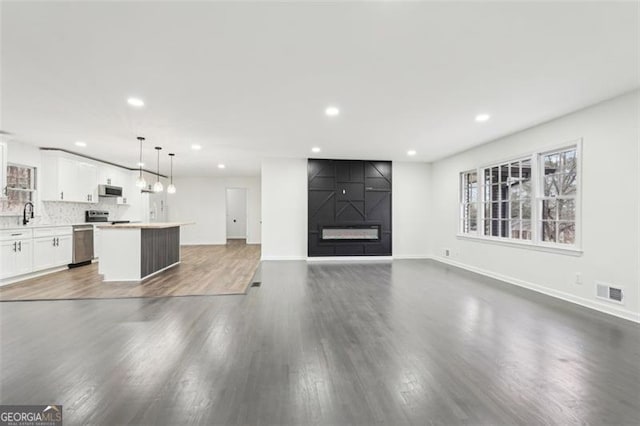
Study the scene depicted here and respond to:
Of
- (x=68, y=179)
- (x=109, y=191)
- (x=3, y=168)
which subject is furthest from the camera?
(x=109, y=191)

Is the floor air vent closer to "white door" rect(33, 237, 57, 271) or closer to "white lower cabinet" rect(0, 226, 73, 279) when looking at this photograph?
"white lower cabinet" rect(0, 226, 73, 279)

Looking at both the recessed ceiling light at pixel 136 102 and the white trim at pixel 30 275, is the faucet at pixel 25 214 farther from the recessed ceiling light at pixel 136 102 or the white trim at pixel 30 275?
the recessed ceiling light at pixel 136 102

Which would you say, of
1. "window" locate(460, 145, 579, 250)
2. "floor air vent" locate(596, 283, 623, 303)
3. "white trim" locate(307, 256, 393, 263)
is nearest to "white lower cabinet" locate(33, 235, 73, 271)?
"white trim" locate(307, 256, 393, 263)

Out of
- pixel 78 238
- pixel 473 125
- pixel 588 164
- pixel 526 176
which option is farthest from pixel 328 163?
pixel 78 238

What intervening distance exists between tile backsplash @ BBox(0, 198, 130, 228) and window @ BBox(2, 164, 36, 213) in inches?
7.6

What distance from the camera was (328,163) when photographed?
24.3 feet

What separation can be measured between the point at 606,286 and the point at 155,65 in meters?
5.70

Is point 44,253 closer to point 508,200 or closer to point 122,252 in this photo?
point 122,252

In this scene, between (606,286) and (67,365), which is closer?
(67,365)

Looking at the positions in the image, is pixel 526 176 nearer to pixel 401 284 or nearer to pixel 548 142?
pixel 548 142

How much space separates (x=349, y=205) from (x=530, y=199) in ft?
12.7

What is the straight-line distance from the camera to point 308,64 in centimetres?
268

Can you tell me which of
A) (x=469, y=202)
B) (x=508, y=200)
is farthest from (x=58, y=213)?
(x=508, y=200)

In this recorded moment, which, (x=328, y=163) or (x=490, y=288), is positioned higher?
(x=328, y=163)
